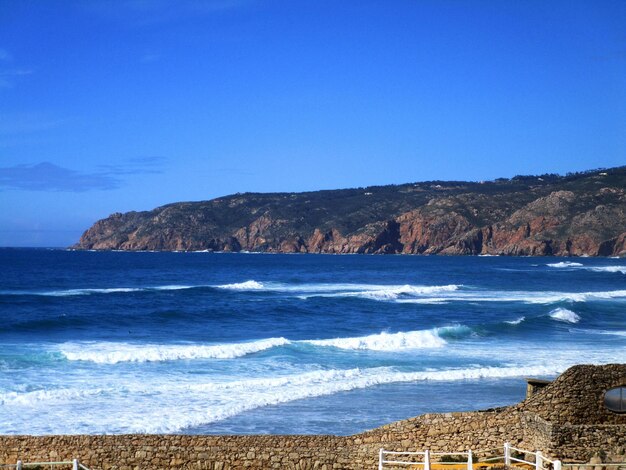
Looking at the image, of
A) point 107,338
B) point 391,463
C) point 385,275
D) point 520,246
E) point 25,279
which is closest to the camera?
point 391,463

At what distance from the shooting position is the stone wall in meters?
14.2

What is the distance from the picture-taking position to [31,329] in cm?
4150

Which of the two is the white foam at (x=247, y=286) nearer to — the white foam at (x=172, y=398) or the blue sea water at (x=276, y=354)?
the blue sea water at (x=276, y=354)

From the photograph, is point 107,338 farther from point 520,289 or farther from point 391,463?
point 520,289

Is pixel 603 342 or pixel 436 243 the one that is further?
pixel 436 243

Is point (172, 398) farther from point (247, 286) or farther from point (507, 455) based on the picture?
point (247, 286)

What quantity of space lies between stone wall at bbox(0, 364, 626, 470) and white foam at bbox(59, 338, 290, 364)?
15.1m

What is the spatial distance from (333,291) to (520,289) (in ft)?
54.5

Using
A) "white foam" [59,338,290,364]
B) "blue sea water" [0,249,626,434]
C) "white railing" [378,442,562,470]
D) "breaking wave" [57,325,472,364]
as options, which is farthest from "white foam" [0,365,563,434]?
"white railing" [378,442,562,470]

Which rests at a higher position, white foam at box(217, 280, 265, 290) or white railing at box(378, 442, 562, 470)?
white railing at box(378, 442, 562, 470)

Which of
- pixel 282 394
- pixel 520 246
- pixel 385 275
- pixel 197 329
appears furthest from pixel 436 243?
pixel 282 394

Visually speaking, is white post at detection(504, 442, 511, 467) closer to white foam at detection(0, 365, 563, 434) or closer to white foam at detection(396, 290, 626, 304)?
white foam at detection(0, 365, 563, 434)

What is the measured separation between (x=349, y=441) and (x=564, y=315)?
1332 inches

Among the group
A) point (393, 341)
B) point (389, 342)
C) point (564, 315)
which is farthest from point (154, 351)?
point (564, 315)
